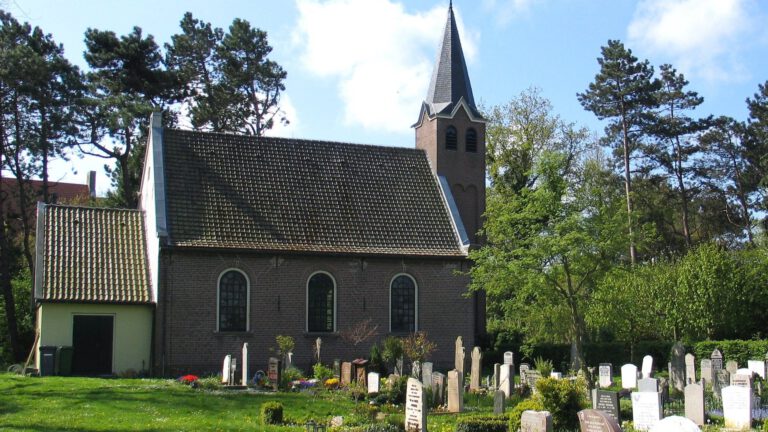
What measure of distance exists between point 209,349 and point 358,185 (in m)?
9.33

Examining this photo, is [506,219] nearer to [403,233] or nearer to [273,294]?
[403,233]

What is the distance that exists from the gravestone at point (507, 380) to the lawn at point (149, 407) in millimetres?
647

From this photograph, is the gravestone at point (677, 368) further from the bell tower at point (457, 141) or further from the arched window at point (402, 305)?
the bell tower at point (457, 141)

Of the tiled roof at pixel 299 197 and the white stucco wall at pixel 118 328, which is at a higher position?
the tiled roof at pixel 299 197

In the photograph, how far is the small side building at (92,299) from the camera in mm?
28391

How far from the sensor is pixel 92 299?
2852 centimetres

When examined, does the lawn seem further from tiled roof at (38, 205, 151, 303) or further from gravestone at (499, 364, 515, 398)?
tiled roof at (38, 205, 151, 303)

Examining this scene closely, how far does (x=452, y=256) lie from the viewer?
108 feet

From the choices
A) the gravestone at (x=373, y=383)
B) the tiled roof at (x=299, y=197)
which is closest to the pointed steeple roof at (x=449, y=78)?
the tiled roof at (x=299, y=197)

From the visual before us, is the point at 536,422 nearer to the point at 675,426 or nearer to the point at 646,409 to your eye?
the point at 675,426

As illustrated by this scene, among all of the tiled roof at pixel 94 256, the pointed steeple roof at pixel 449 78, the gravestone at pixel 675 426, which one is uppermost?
the pointed steeple roof at pixel 449 78

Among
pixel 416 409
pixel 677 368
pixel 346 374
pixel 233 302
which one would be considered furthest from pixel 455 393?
pixel 233 302

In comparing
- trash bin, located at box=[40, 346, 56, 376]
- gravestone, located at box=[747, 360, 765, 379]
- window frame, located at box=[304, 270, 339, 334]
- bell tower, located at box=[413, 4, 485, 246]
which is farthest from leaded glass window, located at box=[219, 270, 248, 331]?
gravestone, located at box=[747, 360, 765, 379]

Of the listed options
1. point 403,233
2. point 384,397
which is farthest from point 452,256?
point 384,397
